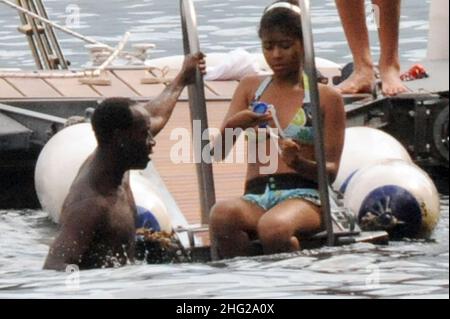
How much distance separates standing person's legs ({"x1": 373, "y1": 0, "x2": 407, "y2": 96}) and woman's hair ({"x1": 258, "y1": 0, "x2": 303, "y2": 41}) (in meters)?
2.32

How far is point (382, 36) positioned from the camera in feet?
31.6

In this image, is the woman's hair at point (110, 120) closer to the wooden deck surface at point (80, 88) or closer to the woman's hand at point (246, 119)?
the woman's hand at point (246, 119)

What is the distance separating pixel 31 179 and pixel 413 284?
436cm

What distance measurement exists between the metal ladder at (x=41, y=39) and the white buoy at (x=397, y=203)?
3.86 metres

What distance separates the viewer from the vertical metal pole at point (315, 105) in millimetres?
6984

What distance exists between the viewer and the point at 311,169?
7.23 m

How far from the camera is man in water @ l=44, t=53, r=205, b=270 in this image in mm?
6926

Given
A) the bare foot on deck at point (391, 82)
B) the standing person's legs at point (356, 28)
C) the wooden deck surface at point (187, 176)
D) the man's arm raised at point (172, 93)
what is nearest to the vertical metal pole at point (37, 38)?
the wooden deck surface at point (187, 176)

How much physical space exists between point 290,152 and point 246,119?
0.75 ft

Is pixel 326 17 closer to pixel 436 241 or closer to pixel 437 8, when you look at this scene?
pixel 436 241

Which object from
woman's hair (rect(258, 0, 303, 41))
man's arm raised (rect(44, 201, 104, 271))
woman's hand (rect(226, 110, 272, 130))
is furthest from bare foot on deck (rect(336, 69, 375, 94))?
man's arm raised (rect(44, 201, 104, 271))

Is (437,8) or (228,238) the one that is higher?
(437,8)

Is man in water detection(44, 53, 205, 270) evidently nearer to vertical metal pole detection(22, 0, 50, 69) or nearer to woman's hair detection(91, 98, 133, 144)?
woman's hair detection(91, 98, 133, 144)
